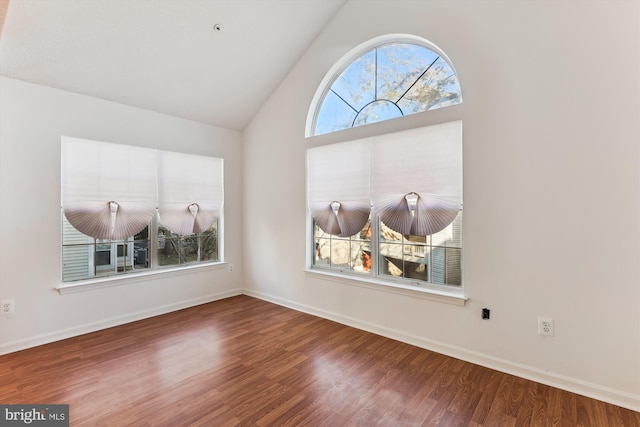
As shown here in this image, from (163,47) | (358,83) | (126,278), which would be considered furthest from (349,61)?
(126,278)

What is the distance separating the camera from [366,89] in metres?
3.41

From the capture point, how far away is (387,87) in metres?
3.22

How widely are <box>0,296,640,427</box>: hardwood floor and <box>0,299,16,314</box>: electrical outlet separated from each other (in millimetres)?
398

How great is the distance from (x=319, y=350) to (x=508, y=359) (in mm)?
1571

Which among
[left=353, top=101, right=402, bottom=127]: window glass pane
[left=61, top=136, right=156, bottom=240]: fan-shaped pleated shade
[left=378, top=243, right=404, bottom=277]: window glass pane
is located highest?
[left=353, top=101, right=402, bottom=127]: window glass pane

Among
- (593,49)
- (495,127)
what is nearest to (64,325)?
(495,127)

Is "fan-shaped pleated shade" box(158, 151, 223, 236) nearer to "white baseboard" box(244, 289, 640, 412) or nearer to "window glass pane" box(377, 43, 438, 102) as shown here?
"white baseboard" box(244, 289, 640, 412)

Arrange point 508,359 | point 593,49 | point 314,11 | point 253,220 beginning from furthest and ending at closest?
point 253,220, point 314,11, point 508,359, point 593,49

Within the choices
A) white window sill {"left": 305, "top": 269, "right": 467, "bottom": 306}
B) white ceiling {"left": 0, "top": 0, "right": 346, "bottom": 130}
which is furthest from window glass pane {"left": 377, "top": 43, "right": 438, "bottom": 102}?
white window sill {"left": 305, "top": 269, "right": 467, "bottom": 306}

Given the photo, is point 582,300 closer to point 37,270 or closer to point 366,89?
point 366,89

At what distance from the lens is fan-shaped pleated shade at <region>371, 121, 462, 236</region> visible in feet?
8.78

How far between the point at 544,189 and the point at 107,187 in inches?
166

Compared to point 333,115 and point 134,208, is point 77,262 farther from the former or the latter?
point 333,115

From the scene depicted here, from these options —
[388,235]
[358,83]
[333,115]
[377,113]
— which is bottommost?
[388,235]
